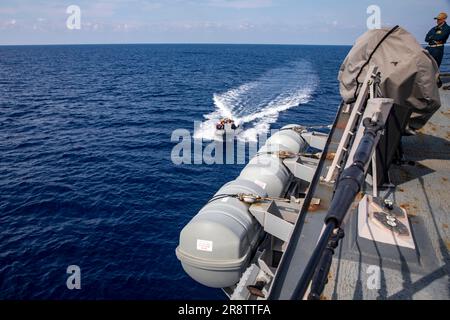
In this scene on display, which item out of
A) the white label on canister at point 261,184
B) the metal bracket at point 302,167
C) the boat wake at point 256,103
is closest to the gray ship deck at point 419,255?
the metal bracket at point 302,167

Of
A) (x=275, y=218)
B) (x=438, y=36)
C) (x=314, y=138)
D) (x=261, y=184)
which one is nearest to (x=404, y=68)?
(x=275, y=218)

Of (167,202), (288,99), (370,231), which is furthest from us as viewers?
(288,99)

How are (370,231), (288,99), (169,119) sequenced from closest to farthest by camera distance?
(370,231) → (169,119) → (288,99)

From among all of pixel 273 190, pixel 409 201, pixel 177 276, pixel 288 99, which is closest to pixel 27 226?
pixel 177 276

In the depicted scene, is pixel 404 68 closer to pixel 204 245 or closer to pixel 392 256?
pixel 392 256

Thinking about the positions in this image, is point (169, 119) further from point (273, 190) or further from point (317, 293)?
point (317, 293)

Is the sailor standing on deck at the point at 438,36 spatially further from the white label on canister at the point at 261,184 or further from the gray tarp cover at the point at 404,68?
the white label on canister at the point at 261,184

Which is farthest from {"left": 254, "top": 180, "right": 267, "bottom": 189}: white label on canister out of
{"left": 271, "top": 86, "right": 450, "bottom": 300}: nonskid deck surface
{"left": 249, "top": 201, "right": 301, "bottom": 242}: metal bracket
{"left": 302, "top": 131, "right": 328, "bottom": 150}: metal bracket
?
{"left": 302, "top": 131, "right": 328, "bottom": 150}: metal bracket
